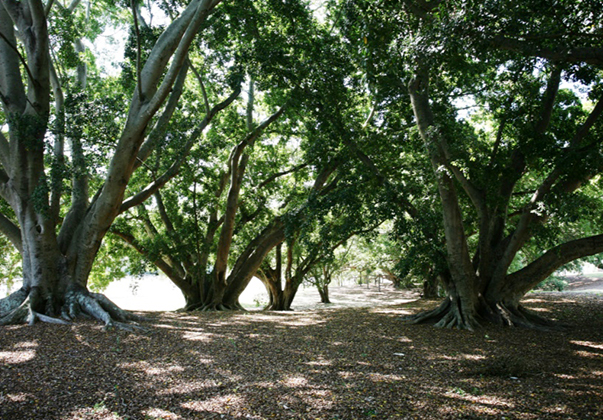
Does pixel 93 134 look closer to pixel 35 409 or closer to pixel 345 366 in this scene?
pixel 35 409

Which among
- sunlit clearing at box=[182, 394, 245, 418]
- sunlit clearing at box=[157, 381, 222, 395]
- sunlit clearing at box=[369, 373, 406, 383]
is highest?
sunlit clearing at box=[157, 381, 222, 395]

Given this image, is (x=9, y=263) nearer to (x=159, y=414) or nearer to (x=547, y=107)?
(x=159, y=414)

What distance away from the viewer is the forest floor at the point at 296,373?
11.7 ft

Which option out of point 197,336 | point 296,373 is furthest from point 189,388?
point 197,336

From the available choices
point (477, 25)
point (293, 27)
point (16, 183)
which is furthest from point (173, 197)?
point (477, 25)

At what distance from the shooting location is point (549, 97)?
320 inches

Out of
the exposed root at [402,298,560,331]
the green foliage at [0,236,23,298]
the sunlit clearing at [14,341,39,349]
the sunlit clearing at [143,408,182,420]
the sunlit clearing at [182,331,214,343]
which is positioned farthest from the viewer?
the green foliage at [0,236,23,298]

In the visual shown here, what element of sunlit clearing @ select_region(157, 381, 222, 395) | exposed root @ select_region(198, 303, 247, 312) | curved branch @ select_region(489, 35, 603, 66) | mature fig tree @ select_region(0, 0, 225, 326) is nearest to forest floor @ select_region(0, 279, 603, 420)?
sunlit clearing @ select_region(157, 381, 222, 395)

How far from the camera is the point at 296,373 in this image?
185 inches

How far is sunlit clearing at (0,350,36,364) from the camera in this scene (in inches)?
185

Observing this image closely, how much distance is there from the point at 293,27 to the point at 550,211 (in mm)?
6905

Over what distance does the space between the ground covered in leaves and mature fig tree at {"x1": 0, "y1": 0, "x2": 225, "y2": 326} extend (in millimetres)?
1153

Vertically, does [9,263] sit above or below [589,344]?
above

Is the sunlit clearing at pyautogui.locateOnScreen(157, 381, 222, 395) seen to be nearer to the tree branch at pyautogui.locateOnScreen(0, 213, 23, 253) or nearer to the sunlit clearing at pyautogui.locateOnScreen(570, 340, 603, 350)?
the sunlit clearing at pyautogui.locateOnScreen(570, 340, 603, 350)
